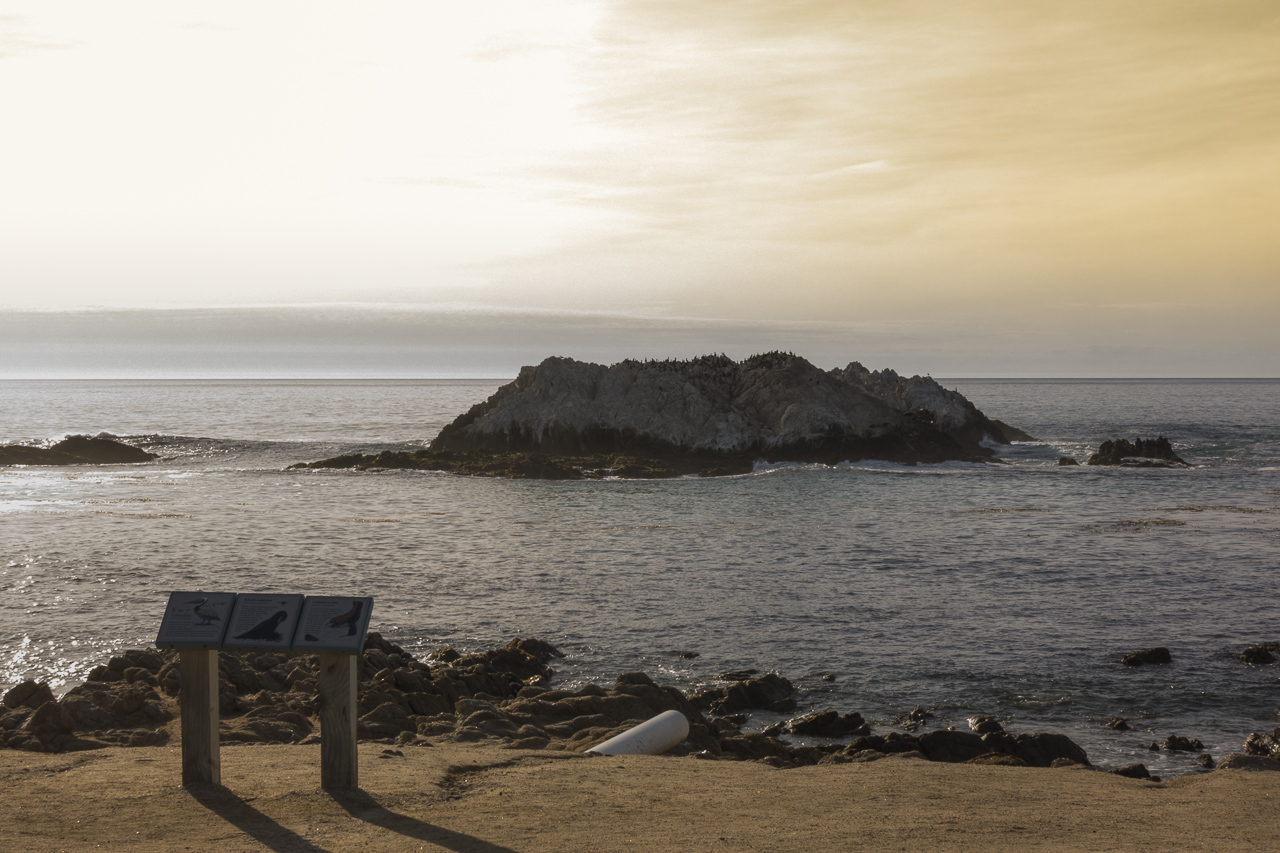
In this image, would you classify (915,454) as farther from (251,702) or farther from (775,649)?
(251,702)

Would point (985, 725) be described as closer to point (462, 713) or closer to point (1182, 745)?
point (1182, 745)

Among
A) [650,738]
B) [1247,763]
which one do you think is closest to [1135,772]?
[1247,763]

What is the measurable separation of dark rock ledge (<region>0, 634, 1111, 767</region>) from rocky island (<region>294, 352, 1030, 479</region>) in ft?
111

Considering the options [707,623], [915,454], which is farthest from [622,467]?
[707,623]

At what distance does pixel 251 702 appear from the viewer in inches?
500

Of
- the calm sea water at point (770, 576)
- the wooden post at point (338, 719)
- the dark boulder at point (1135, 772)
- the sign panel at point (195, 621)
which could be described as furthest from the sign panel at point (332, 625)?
the dark boulder at point (1135, 772)

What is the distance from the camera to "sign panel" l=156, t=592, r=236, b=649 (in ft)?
28.5

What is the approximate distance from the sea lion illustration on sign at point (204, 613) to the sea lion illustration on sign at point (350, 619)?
1081 mm

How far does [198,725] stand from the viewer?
8930mm

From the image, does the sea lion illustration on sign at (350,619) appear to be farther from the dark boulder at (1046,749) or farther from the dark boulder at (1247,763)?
the dark boulder at (1247,763)

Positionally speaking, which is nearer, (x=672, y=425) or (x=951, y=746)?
(x=951, y=746)

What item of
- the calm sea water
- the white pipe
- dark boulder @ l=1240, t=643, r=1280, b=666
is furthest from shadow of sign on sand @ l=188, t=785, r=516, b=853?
dark boulder @ l=1240, t=643, r=1280, b=666

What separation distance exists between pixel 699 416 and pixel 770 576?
106 ft

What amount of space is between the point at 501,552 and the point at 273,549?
247 inches
